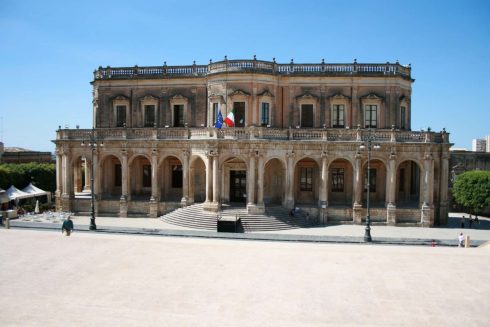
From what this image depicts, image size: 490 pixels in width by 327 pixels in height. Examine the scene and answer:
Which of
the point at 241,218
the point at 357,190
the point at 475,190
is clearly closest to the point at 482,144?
the point at 475,190

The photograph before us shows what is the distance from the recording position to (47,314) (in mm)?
14781

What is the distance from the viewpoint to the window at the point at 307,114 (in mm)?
38719

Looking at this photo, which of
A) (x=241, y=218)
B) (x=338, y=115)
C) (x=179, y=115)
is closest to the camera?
(x=241, y=218)

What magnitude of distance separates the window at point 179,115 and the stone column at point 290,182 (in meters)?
11.8

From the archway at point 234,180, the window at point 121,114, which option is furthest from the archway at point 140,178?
the archway at point 234,180

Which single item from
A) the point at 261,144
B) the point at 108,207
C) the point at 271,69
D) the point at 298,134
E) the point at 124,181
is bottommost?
the point at 108,207

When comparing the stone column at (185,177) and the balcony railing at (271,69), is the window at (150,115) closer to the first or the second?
the balcony railing at (271,69)

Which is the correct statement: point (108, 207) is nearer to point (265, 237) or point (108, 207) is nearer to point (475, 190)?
point (265, 237)

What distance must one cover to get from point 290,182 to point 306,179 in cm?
370

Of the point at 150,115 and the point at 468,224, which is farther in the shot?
the point at 150,115

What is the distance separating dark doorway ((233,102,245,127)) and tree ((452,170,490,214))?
21.5 m

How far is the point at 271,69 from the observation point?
37938 mm

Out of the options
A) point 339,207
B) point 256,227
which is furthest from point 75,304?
point 339,207

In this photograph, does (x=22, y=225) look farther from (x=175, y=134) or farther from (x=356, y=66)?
(x=356, y=66)
